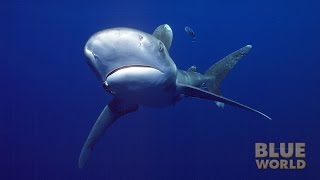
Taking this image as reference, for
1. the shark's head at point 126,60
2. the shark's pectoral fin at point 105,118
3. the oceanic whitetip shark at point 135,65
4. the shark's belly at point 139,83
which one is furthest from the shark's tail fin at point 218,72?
the shark's head at point 126,60

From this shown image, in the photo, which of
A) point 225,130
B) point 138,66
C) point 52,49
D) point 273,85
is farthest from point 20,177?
point 138,66

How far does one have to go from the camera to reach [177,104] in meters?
20.7

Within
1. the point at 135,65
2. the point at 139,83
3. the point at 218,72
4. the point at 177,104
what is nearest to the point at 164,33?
the point at 139,83

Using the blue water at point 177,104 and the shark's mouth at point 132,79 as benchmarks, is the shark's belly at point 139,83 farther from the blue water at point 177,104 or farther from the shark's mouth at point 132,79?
the blue water at point 177,104

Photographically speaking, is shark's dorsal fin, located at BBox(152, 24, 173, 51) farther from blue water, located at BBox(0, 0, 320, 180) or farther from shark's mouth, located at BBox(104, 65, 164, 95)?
blue water, located at BBox(0, 0, 320, 180)

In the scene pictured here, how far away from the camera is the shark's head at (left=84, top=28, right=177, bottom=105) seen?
97.7 inches

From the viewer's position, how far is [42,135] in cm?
2461

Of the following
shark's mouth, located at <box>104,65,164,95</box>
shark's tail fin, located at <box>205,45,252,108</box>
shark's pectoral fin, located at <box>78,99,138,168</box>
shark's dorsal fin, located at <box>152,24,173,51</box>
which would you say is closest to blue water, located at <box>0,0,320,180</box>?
shark's tail fin, located at <box>205,45,252,108</box>

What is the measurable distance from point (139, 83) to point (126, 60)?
0.35 metres

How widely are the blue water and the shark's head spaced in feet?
44.0

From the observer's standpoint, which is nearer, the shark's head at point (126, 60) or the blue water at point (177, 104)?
the shark's head at point (126, 60)

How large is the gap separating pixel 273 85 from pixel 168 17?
7.91 m

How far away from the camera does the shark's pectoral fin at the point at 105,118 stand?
461cm

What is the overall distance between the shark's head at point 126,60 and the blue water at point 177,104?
13.4 metres
